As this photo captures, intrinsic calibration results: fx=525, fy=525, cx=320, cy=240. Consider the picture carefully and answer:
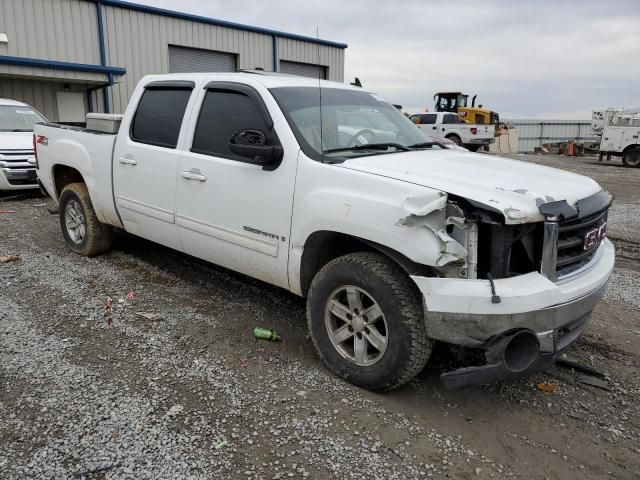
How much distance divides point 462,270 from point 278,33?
69.7 ft

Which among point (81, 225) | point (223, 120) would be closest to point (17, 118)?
point (81, 225)

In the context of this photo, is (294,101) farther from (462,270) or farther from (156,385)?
(156,385)

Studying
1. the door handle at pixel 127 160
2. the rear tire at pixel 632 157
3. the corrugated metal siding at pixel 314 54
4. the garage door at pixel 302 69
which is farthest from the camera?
the garage door at pixel 302 69

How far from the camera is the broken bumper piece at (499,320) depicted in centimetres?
271

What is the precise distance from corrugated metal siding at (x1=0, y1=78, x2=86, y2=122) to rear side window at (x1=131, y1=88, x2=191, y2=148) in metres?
13.2

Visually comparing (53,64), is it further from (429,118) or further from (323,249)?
(429,118)

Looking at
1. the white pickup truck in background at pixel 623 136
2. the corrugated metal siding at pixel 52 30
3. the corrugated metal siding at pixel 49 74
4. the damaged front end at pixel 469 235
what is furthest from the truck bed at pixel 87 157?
the white pickup truck in background at pixel 623 136

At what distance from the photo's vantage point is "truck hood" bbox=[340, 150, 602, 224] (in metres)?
2.74

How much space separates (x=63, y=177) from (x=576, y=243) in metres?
5.60

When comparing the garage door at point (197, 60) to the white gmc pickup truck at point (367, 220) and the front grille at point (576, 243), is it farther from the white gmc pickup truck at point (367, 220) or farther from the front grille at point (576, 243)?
the front grille at point (576, 243)

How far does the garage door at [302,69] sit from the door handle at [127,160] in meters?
18.7

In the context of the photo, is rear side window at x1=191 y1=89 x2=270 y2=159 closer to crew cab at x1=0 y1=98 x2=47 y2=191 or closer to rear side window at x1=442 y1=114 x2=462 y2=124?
crew cab at x1=0 y1=98 x2=47 y2=191

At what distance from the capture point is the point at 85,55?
16.9m

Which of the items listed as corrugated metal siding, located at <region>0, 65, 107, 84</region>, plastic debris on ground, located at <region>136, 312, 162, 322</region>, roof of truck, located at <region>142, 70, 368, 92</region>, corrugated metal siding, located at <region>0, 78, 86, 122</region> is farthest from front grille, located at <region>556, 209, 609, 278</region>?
corrugated metal siding, located at <region>0, 78, 86, 122</region>
